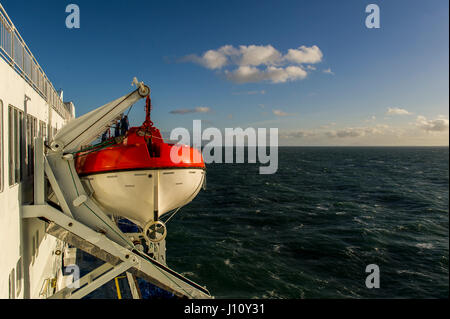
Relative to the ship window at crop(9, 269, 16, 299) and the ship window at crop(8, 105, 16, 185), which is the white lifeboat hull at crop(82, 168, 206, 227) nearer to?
the ship window at crop(8, 105, 16, 185)

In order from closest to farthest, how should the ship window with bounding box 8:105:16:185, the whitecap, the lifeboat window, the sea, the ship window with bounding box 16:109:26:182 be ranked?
the ship window with bounding box 8:105:16:185 < the ship window with bounding box 16:109:26:182 < the lifeboat window < the sea < the whitecap

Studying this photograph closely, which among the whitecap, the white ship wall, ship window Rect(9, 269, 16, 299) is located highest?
the white ship wall

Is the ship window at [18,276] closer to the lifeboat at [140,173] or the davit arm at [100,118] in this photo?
the lifeboat at [140,173]

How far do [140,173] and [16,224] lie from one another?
3057mm

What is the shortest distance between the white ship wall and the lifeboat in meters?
1.86

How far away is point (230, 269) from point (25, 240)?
1514cm

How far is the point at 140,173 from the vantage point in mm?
7461

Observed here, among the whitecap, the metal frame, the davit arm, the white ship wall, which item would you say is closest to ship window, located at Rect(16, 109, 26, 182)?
the white ship wall

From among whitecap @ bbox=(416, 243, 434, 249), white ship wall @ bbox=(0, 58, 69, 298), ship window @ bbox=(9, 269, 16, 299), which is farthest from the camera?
whitecap @ bbox=(416, 243, 434, 249)

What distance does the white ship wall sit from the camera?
5759mm

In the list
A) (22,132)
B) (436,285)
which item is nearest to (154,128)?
(22,132)

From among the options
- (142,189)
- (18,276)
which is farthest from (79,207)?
(18,276)

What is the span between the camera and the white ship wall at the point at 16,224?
576cm

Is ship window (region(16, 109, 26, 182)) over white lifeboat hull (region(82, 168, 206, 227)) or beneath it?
over
